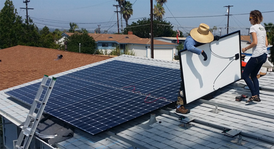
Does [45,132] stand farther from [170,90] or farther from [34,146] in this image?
[170,90]

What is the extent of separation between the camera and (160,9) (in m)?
99.1

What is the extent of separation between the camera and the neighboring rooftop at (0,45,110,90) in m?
18.5

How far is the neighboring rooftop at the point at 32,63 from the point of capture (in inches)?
729

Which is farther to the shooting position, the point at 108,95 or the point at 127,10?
the point at 127,10

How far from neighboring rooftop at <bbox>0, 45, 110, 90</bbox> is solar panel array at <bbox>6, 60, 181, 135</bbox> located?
7.49 m

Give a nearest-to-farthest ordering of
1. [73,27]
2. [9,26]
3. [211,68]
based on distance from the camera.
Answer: [211,68], [9,26], [73,27]

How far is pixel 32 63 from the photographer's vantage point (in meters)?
23.7

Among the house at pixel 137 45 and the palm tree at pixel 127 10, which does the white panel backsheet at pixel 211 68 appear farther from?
the palm tree at pixel 127 10

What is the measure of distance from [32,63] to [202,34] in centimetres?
1958

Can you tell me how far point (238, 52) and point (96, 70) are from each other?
6.49 meters

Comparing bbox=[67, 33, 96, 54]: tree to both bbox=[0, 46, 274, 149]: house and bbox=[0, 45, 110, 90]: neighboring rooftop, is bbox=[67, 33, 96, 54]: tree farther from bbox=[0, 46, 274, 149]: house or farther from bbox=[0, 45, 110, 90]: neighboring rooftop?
bbox=[0, 46, 274, 149]: house

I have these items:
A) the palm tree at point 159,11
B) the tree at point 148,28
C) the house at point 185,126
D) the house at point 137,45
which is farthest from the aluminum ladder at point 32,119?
the palm tree at point 159,11

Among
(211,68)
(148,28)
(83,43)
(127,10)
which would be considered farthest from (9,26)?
(127,10)

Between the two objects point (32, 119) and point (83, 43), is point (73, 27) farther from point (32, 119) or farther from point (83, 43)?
point (32, 119)
